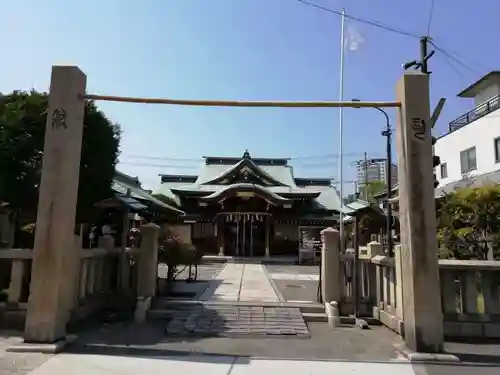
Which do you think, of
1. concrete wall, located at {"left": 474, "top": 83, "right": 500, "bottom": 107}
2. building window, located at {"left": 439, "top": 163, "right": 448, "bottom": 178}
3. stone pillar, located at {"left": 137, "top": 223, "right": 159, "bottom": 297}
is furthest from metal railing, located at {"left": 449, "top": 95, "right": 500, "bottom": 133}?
stone pillar, located at {"left": 137, "top": 223, "right": 159, "bottom": 297}

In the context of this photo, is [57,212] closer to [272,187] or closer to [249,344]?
[249,344]

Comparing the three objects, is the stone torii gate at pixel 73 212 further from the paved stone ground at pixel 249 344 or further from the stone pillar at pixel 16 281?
the stone pillar at pixel 16 281

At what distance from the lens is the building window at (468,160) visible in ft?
75.8

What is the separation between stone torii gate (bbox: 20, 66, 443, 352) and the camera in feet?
18.2

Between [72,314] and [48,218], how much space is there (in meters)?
1.92

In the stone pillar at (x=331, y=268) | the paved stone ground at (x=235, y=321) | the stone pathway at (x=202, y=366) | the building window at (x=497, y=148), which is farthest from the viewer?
the building window at (x=497, y=148)

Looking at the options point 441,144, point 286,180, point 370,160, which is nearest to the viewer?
point 441,144

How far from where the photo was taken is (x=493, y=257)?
32.8 feet

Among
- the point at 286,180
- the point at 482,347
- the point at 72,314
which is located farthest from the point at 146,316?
the point at 286,180

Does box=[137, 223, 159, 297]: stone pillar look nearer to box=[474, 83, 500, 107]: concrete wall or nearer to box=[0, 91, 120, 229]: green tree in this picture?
box=[0, 91, 120, 229]: green tree

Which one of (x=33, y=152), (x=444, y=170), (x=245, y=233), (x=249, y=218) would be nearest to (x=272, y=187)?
(x=249, y=218)

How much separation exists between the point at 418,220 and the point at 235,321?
356cm

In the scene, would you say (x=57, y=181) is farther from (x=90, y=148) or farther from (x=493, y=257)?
(x=493, y=257)

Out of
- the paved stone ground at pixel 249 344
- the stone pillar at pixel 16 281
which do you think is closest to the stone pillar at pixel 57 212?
the paved stone ground at pixel 249 344
